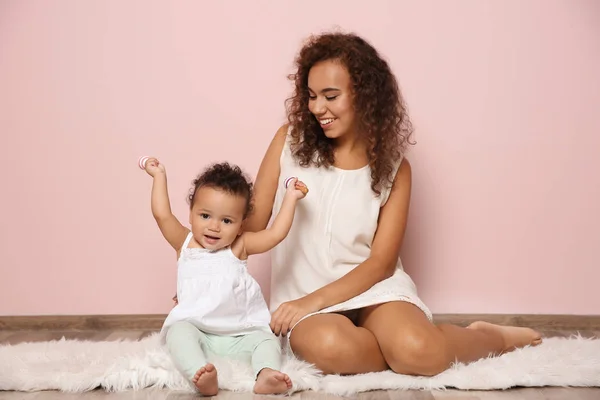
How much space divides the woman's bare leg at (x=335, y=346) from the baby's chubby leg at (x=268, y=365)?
71 mm

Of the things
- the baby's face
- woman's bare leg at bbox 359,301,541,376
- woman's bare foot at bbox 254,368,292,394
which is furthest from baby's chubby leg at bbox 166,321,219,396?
woman's bare leg at bbox 359,301,541,376

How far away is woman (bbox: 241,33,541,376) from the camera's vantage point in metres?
2.17

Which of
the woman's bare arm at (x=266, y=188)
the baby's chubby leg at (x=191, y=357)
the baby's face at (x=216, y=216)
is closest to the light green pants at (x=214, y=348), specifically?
the baby's chubby leg at (x=191, y=357)

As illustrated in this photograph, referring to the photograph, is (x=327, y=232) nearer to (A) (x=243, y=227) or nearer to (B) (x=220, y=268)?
(A) (x=243, y=227)

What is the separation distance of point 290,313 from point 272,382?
261 mm

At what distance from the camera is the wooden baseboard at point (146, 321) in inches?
110

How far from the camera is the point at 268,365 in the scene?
76.8 inches

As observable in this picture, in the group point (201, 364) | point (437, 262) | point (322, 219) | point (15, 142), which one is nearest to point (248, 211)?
point (322, 219)

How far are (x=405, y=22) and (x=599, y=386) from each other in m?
1.32

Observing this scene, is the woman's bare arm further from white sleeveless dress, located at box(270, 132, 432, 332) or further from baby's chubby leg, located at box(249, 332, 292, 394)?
baby's chubby leg, located at box(249, 332, 292, 394)

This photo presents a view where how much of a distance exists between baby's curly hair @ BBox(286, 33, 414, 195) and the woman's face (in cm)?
2

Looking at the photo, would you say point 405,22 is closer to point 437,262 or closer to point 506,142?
point 506,142

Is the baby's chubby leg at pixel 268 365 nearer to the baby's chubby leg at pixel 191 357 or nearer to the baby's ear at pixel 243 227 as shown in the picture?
the baby's chubby leg at pixel 191 357

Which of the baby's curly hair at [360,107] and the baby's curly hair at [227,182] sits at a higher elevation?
the baby's curly hair at [360,107]
